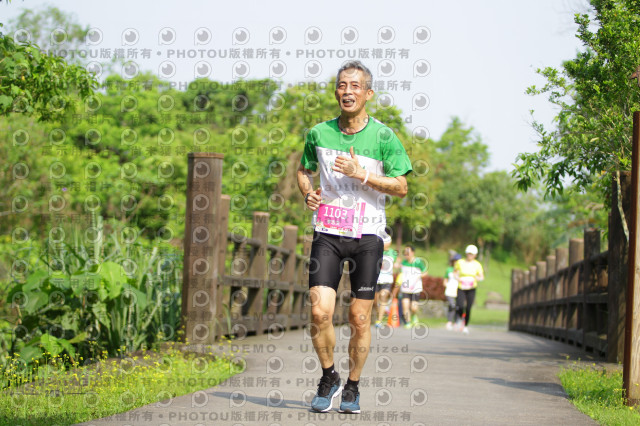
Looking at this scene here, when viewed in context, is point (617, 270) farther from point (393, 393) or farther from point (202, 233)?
point (202, 233)

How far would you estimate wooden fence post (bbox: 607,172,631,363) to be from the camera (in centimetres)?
764

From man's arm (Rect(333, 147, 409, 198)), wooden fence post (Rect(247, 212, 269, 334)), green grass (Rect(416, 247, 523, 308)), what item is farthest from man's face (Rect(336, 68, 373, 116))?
green grass (Rect(416, 247, 523, 308))

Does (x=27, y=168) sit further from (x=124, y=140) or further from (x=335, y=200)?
(x=335, y=200)

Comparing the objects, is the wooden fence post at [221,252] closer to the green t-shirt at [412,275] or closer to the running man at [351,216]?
the running man at [351,216]

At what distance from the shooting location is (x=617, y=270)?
7.96m

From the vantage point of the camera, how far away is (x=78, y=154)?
25.8 meters

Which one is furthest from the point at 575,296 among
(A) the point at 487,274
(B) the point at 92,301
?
(A) the point at 487,274

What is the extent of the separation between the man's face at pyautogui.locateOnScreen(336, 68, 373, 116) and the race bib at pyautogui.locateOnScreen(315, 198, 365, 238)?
1.69 ft

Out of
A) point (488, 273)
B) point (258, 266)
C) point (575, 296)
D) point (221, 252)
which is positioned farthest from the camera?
point (488, 273)

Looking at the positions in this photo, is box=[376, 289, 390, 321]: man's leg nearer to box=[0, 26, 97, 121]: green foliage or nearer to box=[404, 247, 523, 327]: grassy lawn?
box=[0, 26, 97, 121]: green foliage

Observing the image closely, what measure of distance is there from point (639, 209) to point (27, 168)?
15002 millimetres

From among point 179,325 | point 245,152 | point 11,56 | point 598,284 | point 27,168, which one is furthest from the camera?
point 245,152

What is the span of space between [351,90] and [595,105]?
11.9 feet

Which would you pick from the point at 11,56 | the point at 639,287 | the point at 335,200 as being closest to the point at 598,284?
the point at 639,287
